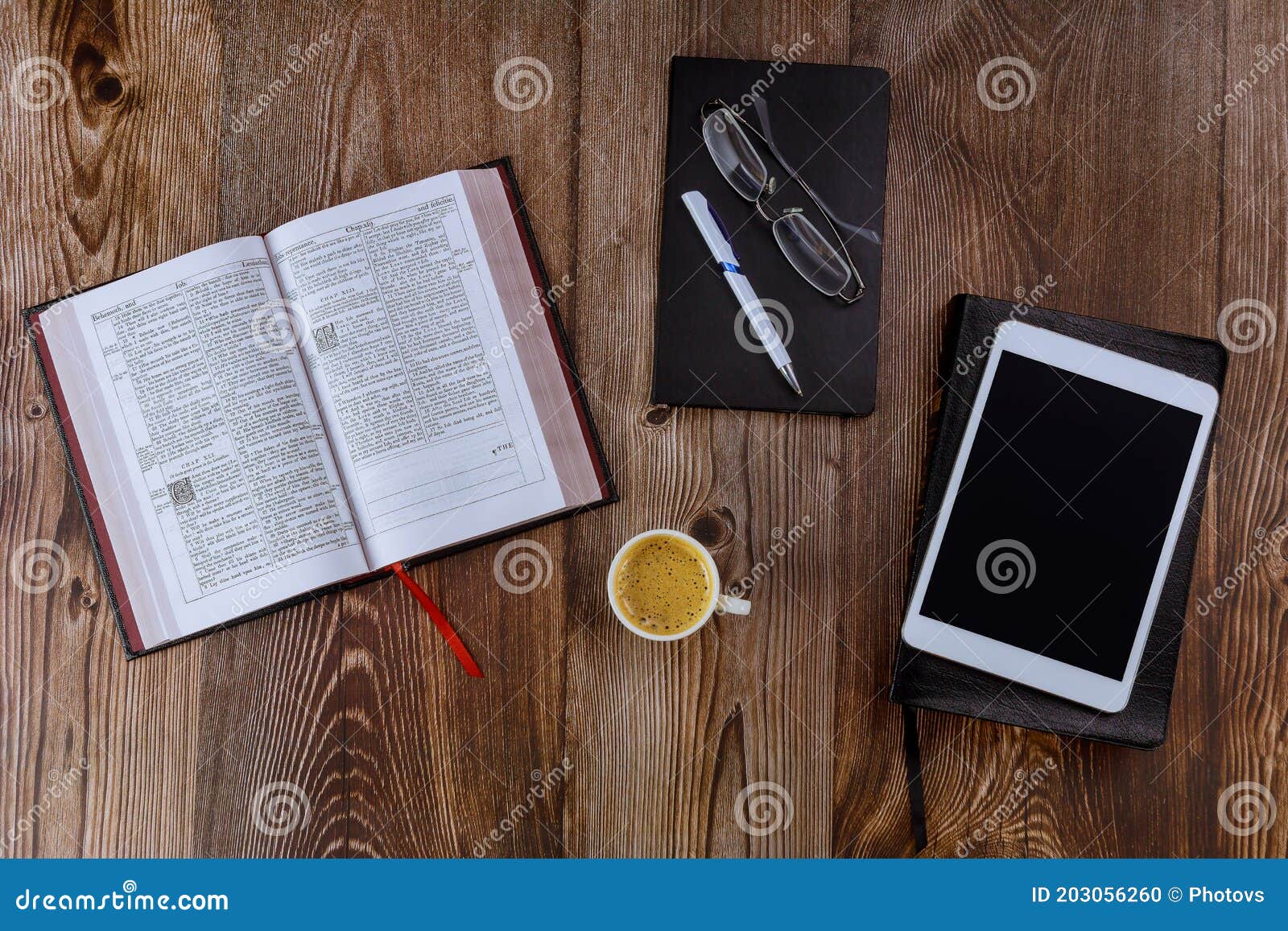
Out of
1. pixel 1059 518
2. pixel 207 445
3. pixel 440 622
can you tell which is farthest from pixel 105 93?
pixel 1059 518

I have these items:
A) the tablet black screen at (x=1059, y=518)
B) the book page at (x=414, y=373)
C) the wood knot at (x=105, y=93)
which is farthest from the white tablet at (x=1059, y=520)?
the wood knot at (x=105, y=93)

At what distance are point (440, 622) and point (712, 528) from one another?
0.33m

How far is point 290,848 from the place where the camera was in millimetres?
972

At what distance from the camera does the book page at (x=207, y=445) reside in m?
0.95

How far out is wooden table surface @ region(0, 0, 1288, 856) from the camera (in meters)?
0.97

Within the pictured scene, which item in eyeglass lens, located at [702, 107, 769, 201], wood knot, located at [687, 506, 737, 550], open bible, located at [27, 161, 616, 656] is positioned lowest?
wood knot, located at [687, 506, 737, 550]

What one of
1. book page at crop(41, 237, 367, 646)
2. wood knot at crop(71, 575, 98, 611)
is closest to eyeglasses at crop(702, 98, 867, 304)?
book page at crop(41, 237, 367, 646)

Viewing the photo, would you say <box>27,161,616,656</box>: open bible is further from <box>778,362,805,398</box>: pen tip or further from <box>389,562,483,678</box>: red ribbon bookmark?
<box>778,362,805,398</box>: pen tip

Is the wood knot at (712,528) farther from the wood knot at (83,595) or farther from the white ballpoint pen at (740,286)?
the wood knot at (83,595)

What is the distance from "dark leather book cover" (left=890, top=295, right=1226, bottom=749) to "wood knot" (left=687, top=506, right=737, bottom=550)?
0.22m

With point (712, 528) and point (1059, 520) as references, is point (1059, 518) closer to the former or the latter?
point (1059, 520)

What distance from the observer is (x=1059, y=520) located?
0.96 metres

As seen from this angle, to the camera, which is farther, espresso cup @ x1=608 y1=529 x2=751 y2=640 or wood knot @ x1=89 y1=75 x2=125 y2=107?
wood knot @ x1=89 y1=75 x2=125 y2=107

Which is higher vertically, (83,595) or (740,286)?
(740,286)
